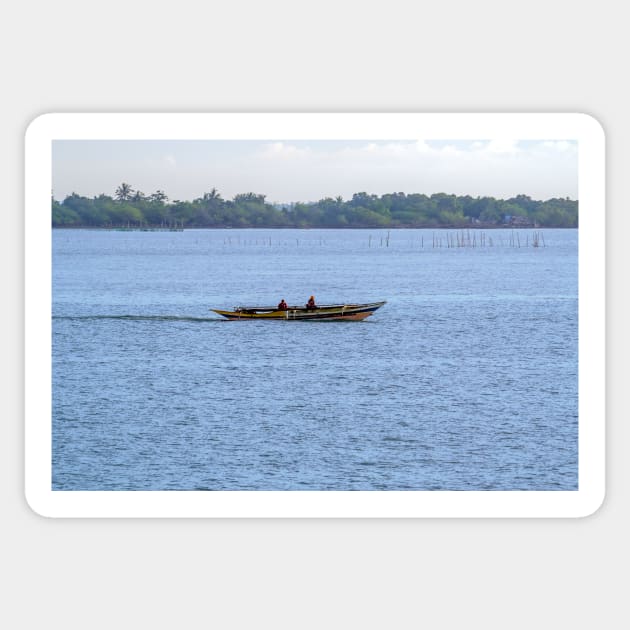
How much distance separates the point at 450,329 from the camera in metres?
32.5

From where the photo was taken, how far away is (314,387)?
23562 millimetres

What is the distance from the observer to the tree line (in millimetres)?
35125

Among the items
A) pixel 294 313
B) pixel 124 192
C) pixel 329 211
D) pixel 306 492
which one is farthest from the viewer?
pixel 329 211

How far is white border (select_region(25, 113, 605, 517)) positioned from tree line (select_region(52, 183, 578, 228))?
20801 mm

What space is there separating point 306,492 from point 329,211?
30.2 meters

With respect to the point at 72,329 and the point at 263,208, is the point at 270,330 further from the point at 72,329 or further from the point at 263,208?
the point at 263,208

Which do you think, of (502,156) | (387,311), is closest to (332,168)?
(502,156)
